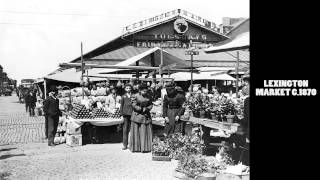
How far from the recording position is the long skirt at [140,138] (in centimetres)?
977

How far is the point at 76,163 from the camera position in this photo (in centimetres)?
839

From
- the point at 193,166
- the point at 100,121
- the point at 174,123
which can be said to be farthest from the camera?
the point at 100,121

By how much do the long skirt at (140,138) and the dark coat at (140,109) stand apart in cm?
13

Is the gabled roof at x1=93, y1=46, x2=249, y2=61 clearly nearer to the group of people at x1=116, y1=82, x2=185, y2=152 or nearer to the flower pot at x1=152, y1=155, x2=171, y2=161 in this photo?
the group of people at x1=116, y1=82, x2=185, y2=152

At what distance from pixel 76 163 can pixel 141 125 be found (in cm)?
207

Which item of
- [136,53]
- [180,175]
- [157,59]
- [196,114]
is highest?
[136,53]

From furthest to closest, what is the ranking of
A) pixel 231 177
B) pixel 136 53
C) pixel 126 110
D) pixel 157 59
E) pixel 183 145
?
pixel 136 53 < pixel 157 59 < pixel 126 110 < pixel 183 145 < pixel 231 177

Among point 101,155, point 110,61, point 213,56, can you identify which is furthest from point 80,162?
point 213,56

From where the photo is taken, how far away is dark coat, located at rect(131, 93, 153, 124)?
980 centimetres

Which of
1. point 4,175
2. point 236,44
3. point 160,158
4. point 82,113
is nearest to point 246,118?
point 236,44

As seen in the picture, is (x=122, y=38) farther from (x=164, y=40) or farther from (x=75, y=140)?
(x=75, y=140)

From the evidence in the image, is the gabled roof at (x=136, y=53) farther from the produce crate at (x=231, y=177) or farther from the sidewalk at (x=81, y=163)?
the produce crate at (x=231, y=177)

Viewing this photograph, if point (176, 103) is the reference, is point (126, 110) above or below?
below
